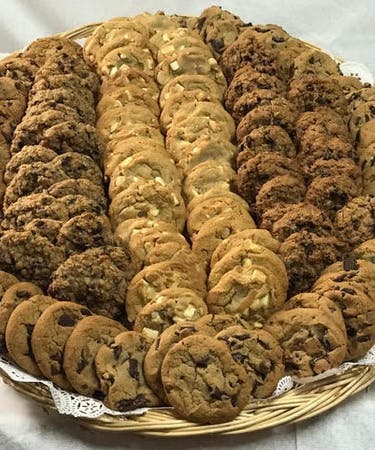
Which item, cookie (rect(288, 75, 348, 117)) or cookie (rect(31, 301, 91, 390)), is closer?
cookie (rect(31, 301, 91, 390))

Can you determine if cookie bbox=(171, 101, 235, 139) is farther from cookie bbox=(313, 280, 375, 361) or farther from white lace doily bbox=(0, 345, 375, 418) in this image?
white lace doily bbox=(0, 345, 375, 418)

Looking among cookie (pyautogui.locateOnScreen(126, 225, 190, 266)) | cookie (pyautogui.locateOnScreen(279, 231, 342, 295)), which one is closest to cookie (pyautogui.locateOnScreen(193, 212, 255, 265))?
cookie (pyautogui.locateOnScreen(126, 225, 190, 266))

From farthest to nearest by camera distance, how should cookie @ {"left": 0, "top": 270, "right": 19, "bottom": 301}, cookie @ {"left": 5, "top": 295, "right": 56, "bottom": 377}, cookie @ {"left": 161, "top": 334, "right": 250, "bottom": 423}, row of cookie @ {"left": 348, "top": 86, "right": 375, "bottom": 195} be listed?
row of cookie @ {"left": 348, "top": 86, "right": 375, "bottom": 195}, cookie @ {"left": 0, "top": 270, "right": 19, "bottom": 301}, cookie @ {"left": 5, "top": 295, "right": 56, "bottom": 377}, cookie @ {"left": 161, "top": 334, "right": 250, "bottom": 423}

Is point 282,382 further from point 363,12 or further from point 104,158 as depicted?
point 363,12

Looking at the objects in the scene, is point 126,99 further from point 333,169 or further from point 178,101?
point 333,169

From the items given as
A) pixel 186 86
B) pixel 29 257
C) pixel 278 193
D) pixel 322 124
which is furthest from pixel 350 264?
pixel 186 86

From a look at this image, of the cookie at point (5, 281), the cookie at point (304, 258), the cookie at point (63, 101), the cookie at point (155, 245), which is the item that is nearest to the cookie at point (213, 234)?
the cookie at point (155, 245)

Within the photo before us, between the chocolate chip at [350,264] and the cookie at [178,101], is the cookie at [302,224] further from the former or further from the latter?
the cookie at [178,101]
